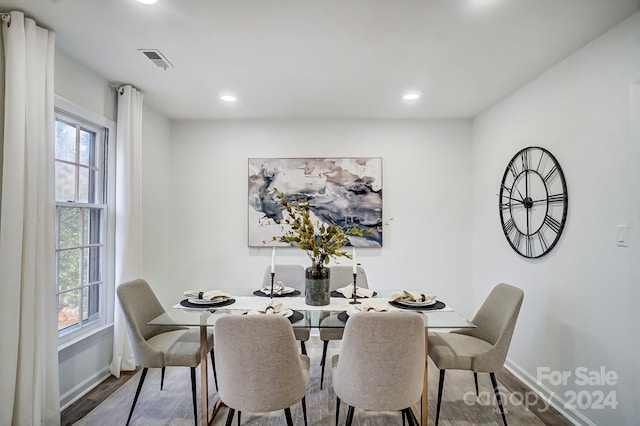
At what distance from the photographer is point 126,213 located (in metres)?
3.02

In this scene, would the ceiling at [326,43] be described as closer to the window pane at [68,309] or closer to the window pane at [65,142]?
the window pane at [65,142]

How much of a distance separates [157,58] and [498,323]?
10.2 feet

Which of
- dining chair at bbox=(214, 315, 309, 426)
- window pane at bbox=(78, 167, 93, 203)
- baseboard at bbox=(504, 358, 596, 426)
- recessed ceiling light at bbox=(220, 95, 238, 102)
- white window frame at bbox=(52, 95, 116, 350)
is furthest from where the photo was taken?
recessed ceiling light at bbox=(220, 95, 238, 102)

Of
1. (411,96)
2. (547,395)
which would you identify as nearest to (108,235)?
(411,96)

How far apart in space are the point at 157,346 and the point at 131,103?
7.07 feet

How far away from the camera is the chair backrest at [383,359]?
1647 mm

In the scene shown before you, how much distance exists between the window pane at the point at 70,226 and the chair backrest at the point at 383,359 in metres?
2.30

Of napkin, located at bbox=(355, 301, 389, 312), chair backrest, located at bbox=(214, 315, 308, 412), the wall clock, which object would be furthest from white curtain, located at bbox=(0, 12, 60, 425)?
the wall clock

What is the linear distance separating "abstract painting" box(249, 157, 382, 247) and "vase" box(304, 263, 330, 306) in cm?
162

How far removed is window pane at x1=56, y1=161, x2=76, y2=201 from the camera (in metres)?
2.55

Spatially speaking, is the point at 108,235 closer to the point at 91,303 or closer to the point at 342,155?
the point at 91,303

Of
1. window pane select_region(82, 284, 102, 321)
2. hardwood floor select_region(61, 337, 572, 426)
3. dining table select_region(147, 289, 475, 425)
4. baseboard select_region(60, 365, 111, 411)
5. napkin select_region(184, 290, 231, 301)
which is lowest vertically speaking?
hardwood floor select_region(61, 337, 572, 426)

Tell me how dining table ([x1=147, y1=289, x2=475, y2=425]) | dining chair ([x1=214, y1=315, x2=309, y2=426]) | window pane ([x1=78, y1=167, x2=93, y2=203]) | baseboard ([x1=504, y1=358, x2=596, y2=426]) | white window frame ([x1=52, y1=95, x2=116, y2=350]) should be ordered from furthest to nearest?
white window frame ([x1=52, y1=95, x2=116, y2=350]) < window pane ([x1=78, y1=167, x2=93, y2=203]) < baseboard ([x1=504, y1=358, x2=596, y2=426]) < dining table ([x1=147, y1=289, x2=475, y2=425]) < dining chair ([x1=214, y1=315, x2=309, y2=426])

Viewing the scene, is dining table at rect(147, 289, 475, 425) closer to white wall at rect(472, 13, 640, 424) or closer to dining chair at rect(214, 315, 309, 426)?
dining chair at rect(214, 315, 309, 426)
